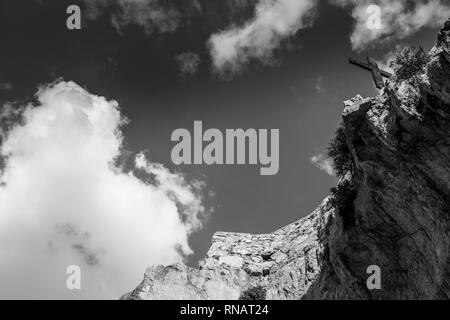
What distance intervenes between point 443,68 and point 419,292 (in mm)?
13312

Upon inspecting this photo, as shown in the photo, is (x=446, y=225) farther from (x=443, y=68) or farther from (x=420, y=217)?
(x=443, y=68)

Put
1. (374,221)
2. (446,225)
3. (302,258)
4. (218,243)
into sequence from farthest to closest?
(218,243)
(302,258)
(374,221)
(446,225)

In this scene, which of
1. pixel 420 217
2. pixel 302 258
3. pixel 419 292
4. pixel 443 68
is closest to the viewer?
pixel 443 68

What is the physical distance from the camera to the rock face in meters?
23.6

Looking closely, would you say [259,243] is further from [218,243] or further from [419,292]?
[419,292]

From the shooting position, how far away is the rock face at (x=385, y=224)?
928 inches

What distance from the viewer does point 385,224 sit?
2834cm

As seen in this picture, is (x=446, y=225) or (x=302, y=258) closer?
(x=446, y=225)

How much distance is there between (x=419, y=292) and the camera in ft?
88.7
